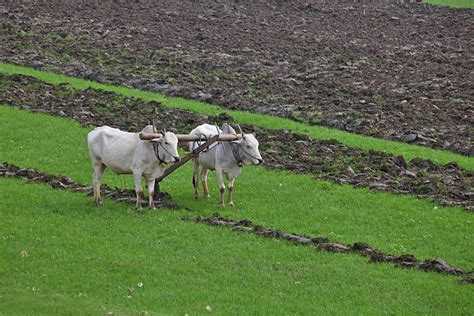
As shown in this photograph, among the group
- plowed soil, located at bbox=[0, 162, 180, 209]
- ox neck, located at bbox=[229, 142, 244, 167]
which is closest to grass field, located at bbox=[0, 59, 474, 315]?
plowed soil, located at bbox=[0, 162, 180, 209]

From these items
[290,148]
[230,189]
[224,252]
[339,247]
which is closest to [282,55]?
[290,148]

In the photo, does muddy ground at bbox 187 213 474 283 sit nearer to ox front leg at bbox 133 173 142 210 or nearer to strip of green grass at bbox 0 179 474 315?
strip of green grass at bbox 0 179 474 315

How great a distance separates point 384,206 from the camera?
837 inches

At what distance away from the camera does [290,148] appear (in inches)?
1028

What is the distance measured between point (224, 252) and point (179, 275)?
1.48 m

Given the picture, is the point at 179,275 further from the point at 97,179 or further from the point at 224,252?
the point at 97,179

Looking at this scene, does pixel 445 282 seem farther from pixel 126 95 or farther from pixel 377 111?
pixel 126 95

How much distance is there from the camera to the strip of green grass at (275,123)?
84.1ft

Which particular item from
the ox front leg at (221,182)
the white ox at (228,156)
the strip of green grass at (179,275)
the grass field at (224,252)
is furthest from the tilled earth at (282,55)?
the strip of green grass at (179,275)

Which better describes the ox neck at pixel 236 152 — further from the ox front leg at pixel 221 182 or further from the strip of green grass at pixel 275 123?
the strip of green grass at pixel 275 123

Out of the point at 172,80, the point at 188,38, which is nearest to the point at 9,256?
the point at 172,80

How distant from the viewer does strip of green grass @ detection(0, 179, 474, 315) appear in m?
15.1

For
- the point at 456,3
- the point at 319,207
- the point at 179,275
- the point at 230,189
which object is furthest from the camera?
the point at 456,3

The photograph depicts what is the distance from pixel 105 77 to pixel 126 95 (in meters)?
3.44
